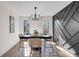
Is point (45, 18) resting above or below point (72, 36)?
above

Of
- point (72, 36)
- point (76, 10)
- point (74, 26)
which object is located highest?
point (76, 10)

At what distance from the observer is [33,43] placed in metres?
5.54

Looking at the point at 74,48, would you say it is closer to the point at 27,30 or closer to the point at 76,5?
the point at 76,5

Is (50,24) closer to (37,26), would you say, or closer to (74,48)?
(37,26)

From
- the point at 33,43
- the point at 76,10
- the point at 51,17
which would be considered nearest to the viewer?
the point at 76,10

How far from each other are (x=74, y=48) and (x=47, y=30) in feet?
21.4

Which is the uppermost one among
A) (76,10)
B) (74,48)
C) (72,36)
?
(76,10)

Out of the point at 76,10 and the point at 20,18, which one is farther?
the point at 20,18

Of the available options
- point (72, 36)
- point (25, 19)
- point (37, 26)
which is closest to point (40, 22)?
point (37, 26)

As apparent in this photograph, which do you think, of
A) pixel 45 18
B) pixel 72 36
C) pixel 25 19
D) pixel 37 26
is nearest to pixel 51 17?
pixel 45 18

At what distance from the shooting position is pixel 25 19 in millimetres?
11930

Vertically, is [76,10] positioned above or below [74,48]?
above

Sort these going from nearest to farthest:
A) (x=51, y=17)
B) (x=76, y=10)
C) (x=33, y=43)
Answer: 1. (x=76, y=10)
2. (x=33, y=43)
3. (x=51, y=17)

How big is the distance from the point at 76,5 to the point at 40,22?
6.78m
